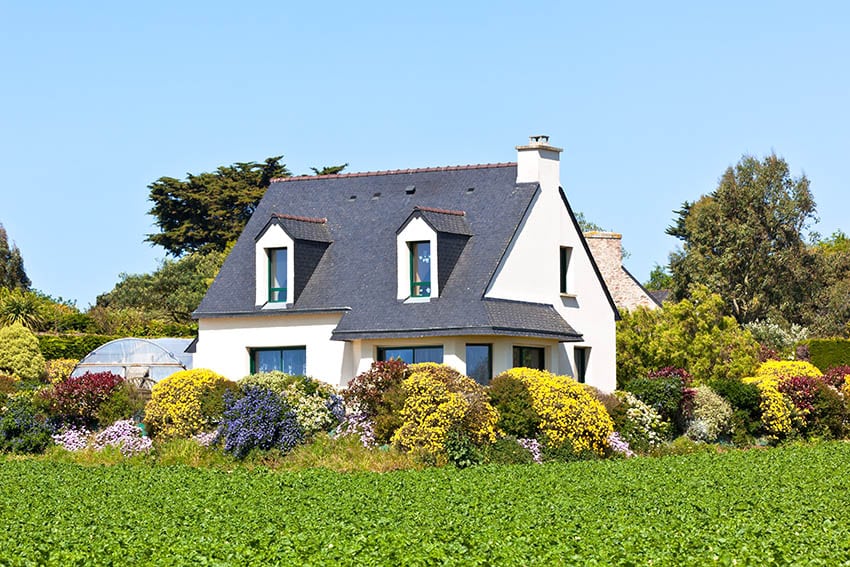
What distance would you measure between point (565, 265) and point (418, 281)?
4759 mm

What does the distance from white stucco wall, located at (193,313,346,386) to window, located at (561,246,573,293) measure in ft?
20.7

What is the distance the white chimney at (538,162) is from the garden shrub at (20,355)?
788 inches

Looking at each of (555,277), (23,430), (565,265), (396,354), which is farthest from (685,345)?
(23,430)

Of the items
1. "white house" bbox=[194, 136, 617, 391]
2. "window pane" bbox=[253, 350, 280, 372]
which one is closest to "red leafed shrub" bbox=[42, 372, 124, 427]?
"white house" bbox=[194, 136, 617, 391]

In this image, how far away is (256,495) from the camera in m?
19.9

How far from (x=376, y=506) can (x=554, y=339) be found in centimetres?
1542

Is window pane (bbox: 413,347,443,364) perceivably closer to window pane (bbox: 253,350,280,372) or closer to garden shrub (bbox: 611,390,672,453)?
window pane (bbox: 253,350,280,372)

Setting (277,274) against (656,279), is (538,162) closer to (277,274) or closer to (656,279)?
(277,274)

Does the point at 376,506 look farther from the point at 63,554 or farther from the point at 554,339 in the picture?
the point at 554,339

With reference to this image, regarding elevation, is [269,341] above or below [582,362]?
above

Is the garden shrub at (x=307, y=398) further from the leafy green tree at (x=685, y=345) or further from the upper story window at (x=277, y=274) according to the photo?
the leafy green tree at (x=685, y=345)

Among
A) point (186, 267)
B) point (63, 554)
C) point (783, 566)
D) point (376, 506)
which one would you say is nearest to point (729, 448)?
point (376, 506)

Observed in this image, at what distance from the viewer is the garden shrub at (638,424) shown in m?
30.0

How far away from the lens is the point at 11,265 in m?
70.2
